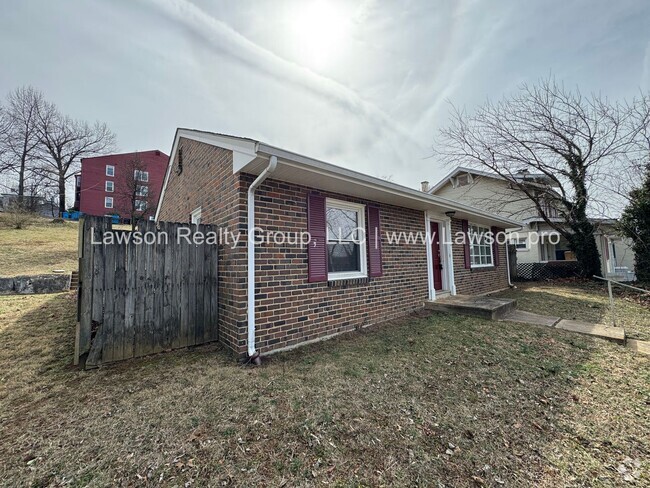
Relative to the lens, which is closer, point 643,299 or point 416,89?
point 416,89

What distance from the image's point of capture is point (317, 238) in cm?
466

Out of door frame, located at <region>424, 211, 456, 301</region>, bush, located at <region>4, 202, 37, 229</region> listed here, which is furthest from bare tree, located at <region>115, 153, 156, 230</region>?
door frame, located at <region>424, 211, 456, 301</region>

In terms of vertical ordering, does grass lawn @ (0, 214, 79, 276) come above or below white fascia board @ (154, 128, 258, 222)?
below

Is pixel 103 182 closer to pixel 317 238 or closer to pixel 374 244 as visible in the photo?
pixel 317 238

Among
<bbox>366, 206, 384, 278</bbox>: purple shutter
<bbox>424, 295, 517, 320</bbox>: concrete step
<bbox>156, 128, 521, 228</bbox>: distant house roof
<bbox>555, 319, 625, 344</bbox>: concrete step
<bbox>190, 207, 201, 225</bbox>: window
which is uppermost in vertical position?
<bbox>156, 128, 521, 228</bbox>: distant house roof

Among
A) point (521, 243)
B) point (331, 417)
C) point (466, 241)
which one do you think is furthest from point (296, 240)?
point (521, 243)

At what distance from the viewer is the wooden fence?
11.0 feet

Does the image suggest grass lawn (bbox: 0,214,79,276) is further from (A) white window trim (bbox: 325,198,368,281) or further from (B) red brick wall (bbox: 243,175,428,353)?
(A) white window trim (bbox: 325,198,368,281)

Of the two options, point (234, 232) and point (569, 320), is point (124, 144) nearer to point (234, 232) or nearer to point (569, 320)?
point (234, 232)

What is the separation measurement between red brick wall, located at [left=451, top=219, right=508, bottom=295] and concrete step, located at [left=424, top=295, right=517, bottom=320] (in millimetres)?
1305

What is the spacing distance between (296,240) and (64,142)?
27943 millimetres

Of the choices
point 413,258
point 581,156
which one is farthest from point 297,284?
point 581,156

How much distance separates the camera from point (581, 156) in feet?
41.8

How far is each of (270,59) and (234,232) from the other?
4.40m
